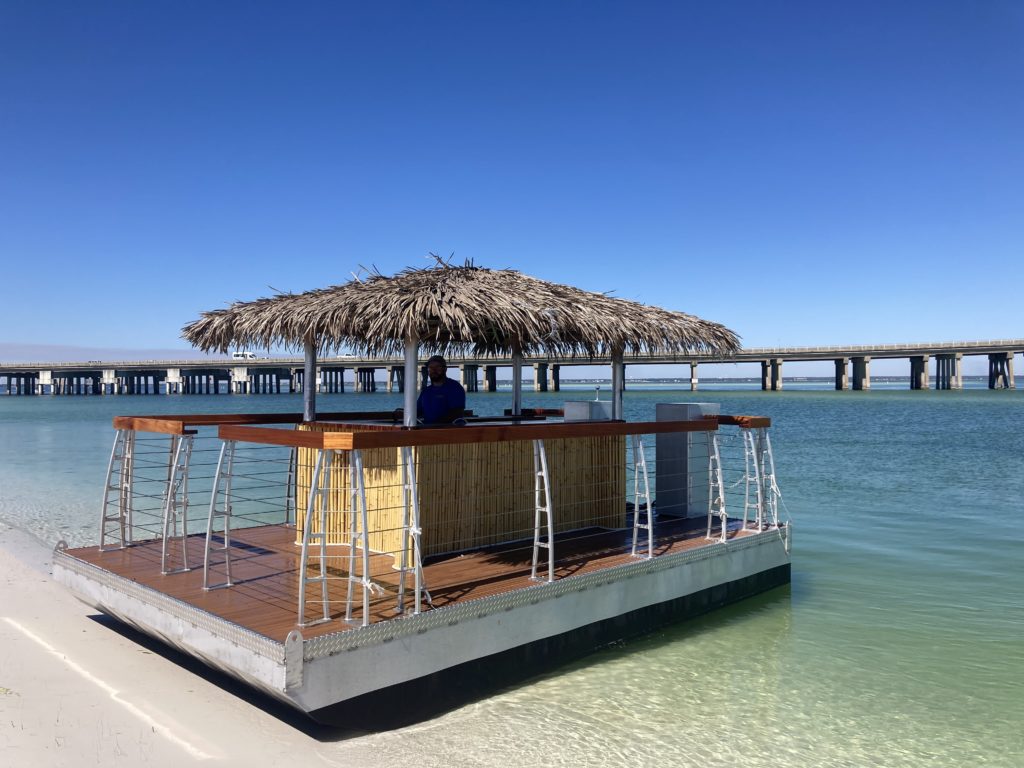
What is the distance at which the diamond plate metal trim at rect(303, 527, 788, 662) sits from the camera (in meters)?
4.50

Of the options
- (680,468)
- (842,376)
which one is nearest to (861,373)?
(842,376)

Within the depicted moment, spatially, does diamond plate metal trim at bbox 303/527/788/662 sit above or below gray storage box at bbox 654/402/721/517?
below

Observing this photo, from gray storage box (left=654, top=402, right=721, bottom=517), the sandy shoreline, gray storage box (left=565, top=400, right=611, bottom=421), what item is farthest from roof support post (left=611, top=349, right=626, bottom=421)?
the sandy shoreline

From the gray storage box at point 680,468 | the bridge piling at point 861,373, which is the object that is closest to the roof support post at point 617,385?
the gray storage box at point 680,468

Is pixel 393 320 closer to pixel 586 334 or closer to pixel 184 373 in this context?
pixel 586 334

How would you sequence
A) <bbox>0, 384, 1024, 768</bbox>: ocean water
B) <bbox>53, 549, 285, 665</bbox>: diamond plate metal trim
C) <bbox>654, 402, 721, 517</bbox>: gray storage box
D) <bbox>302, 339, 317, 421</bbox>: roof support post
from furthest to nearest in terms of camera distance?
1. <bbox>654, 402, 721, 517</bbox>: gray storage box
2. <bbox>302, 339, 317, 421</bbox>: roof support post
3. <bbox>0, 384, 1024, 768</bbox>: ocean water
4. <bbox>53, 549, 285, 665</bbox>: diamond plate metal trim

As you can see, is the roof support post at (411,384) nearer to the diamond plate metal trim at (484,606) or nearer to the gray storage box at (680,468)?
the diamond plate metal trim at (484,606)

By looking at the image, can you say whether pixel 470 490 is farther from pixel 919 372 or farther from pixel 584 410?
pixel 919 372

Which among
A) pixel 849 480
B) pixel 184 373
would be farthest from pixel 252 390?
pixel 849 480

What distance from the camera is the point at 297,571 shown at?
21.0 ft

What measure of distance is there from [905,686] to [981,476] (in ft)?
61.6

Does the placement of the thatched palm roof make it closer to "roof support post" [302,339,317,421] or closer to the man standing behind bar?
"roof support post" [302,339,317,421]

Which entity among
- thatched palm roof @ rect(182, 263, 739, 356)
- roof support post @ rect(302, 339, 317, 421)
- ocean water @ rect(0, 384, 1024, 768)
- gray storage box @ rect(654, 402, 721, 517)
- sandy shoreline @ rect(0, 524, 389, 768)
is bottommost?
ocean water @ rect(0, 384, 1024, 768)

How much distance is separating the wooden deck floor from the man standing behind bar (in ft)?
4.55
